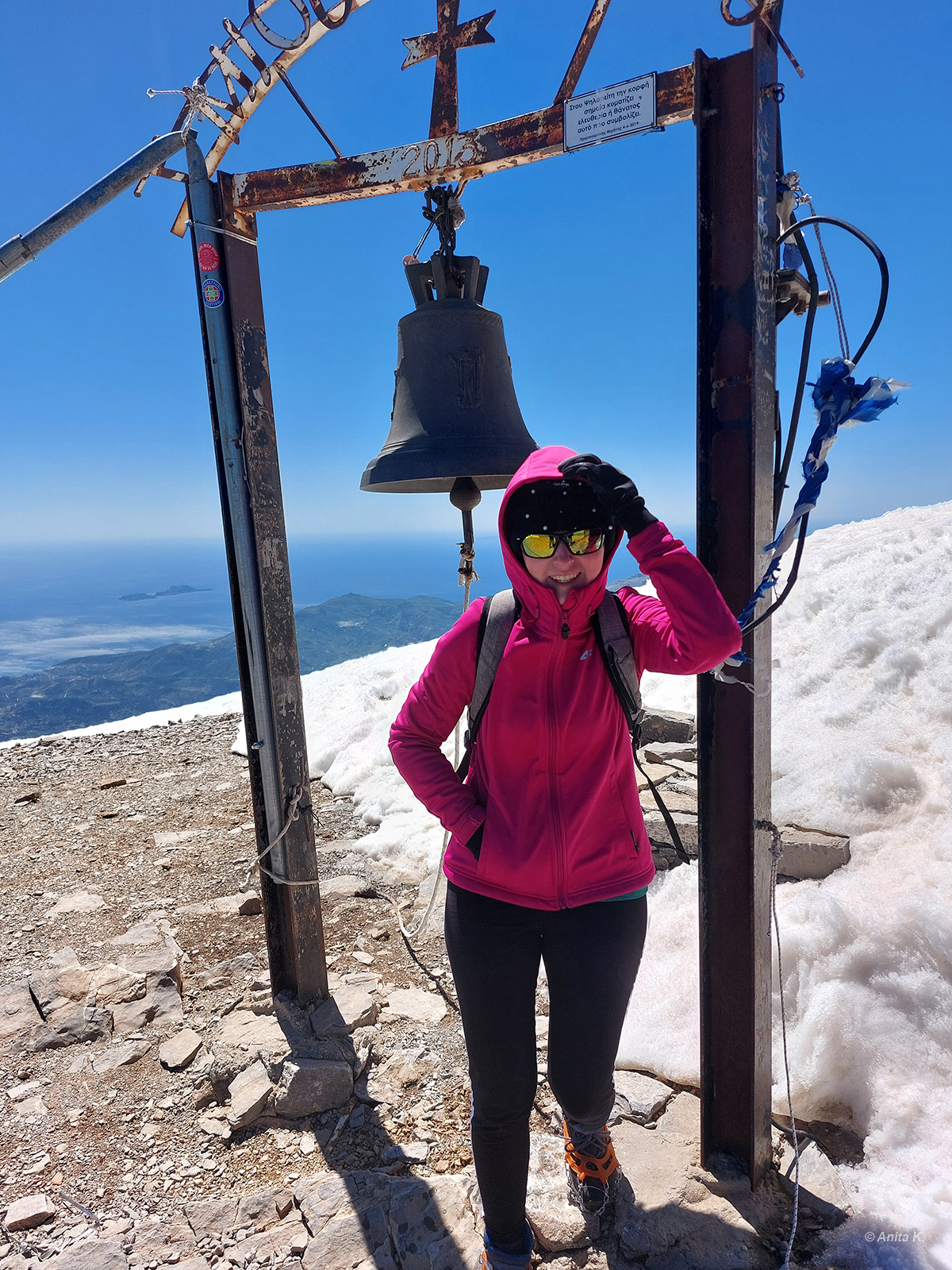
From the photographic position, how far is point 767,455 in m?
2.17

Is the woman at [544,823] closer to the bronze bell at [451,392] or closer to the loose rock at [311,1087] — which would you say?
the bronze bell at [451,392]

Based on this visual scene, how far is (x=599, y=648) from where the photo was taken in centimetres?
206

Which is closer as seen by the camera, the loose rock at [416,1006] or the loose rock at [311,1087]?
the loose rock at [311,1087]

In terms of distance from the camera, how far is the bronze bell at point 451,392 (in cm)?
257

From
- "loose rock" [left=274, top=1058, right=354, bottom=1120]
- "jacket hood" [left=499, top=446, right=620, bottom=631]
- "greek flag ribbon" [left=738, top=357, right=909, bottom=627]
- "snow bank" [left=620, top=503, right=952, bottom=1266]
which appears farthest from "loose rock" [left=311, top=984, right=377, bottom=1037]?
"greek flag ribbon" [left=738, top=357, right=909, bottom=627]

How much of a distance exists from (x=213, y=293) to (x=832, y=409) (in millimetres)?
2482

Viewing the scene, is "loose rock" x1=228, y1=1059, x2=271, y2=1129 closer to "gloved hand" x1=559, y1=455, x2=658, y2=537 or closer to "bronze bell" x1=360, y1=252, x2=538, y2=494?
"bronze bell" x1=360, y1=252, x2=538, y2=494

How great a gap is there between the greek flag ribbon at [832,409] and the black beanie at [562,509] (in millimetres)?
559

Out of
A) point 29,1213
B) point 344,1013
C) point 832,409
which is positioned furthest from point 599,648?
point 29,1213

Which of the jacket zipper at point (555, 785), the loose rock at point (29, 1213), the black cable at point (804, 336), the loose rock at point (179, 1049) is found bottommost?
the loose rock at point (29, 1213)

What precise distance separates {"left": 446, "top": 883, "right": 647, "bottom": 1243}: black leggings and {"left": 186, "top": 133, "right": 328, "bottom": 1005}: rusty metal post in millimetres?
1549

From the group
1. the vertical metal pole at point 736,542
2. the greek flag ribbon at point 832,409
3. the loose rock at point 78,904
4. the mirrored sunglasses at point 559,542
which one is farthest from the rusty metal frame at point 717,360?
the loose rock at point 78,904

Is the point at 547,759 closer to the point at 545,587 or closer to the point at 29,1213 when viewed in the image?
the point at 545,587

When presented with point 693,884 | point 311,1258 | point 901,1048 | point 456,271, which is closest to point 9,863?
point 311,1258
